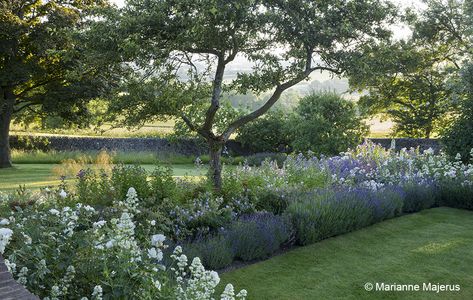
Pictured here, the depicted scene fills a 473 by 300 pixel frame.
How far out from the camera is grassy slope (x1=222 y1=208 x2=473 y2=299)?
5.36m

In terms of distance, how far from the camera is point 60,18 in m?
17.4

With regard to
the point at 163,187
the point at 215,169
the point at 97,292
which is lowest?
the point at 97,292

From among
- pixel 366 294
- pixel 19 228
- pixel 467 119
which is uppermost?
pixel 467 119

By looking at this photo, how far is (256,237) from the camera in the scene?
619 cm

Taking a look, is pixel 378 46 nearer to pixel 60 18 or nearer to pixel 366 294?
pixel 366 294

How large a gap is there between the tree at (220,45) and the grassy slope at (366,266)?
262 cm

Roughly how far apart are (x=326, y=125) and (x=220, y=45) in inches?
503

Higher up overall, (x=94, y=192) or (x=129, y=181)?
(x=129, y=181)

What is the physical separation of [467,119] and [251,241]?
362 inches

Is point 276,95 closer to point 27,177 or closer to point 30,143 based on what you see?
point 27,177

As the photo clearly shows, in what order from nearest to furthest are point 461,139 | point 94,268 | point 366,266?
point 94,268 < point 366,266 < point 461,139

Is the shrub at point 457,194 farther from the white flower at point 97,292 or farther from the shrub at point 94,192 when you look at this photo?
the white flower at point 97,292

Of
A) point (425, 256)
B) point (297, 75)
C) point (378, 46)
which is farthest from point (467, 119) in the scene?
point (425, 256)

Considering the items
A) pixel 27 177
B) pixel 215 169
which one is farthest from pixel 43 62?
pixel 215 169
